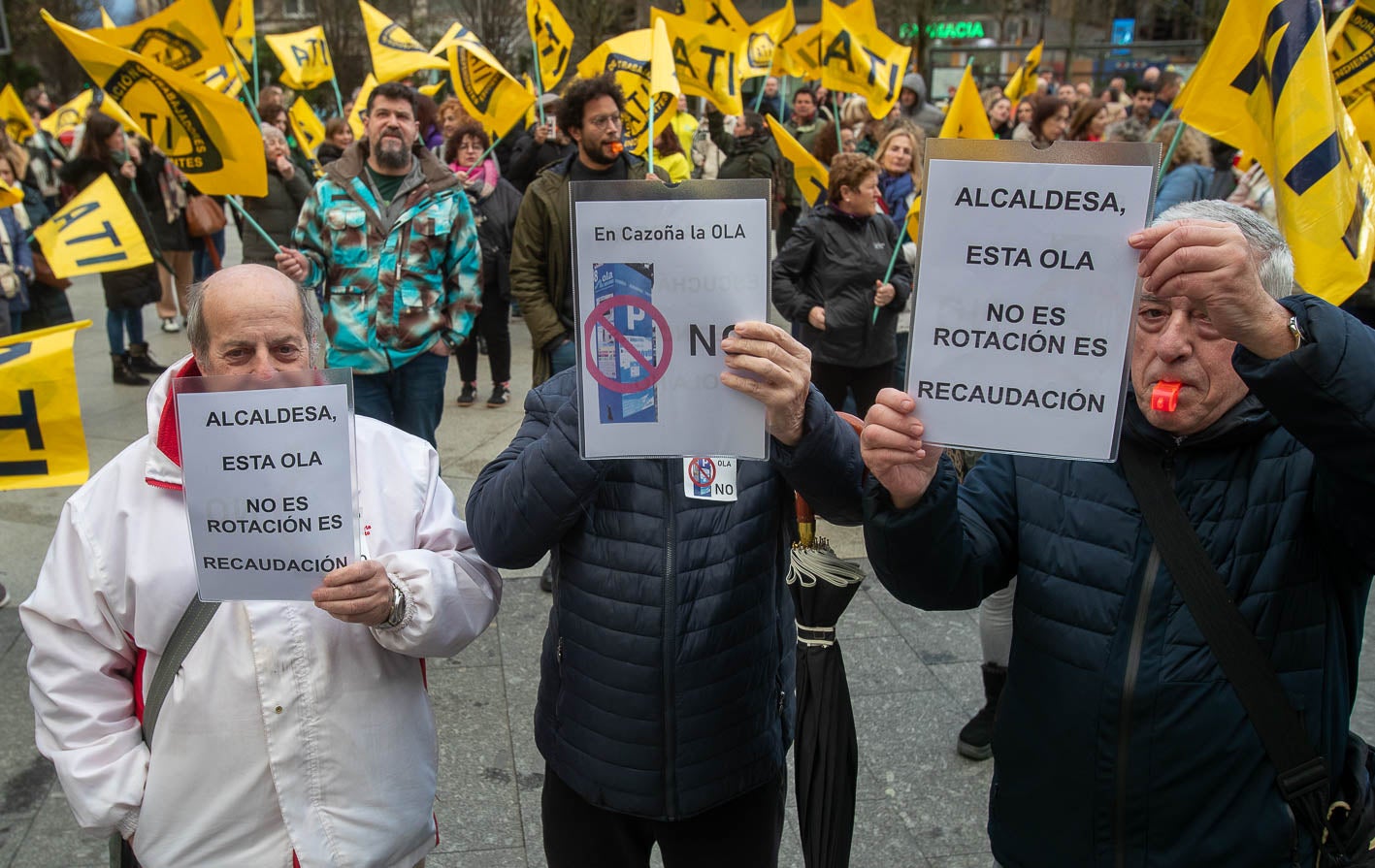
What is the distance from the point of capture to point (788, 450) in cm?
197

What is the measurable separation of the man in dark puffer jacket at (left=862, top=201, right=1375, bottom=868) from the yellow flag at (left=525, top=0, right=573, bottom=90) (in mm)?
7432

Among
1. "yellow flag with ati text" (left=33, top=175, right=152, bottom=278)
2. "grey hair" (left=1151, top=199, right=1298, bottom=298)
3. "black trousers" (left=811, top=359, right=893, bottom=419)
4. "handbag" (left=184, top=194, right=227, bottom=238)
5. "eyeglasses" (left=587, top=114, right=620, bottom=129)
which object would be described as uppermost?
"eyeglasses" (left=587, top=114, right=620, bottom=129)

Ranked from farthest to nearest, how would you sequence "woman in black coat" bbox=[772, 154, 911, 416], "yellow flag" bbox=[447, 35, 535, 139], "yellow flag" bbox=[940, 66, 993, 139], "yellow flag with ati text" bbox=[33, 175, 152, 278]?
"yellow flag" bbox=[447, 35, 535, 139]
"woman in black coat" bbox=[772, 154, 911, 416]
"yellow flag" bbox=[940, 66, 993, 139]
"yellow flag with ati text" bbox=[33, 175, 152, 278]

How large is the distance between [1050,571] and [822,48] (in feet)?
26.0

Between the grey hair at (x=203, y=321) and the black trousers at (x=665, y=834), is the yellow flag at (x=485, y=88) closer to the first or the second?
the grey hair at (x=203, y=321)

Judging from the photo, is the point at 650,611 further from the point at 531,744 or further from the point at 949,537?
the point at 531,744

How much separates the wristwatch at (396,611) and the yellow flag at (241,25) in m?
6.93

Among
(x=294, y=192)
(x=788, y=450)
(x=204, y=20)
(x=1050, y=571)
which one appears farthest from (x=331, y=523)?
(x=294, y=192)

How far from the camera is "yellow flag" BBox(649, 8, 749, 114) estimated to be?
8.96 m

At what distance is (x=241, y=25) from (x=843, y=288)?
210 inches

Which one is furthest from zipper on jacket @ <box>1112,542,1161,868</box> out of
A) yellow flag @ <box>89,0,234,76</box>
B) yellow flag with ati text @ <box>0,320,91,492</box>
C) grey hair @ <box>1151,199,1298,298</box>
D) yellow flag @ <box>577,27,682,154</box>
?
yellow flag @ <box>577,27,682,154</box>

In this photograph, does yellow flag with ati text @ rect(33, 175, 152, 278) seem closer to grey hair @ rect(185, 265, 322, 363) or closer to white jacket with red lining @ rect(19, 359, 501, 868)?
grey hair @ rect(185, 265, 322, 363)

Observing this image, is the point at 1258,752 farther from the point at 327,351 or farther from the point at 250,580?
the point at 327,351

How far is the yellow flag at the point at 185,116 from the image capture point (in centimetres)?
479
